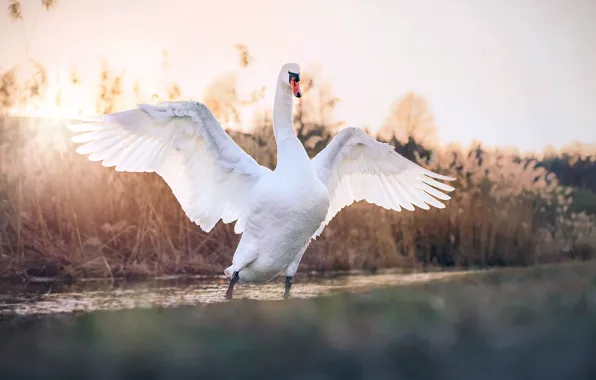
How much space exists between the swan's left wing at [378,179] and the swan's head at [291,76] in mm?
601

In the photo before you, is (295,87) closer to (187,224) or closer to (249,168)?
(249,168)

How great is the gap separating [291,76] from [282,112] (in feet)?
0.75

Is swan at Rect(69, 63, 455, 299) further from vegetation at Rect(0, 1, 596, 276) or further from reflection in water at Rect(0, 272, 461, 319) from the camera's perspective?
vegetation at Rect(0, 1, 596, 276)

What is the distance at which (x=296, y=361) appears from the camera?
115 inches

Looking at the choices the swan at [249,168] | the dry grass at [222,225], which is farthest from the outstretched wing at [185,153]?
the dry grass at [222,225]

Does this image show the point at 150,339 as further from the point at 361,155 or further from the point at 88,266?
the point at 88,266

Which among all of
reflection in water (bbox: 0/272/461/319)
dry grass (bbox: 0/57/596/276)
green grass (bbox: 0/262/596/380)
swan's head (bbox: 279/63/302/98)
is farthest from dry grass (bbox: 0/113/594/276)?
swan's head (bbox: 279/63/302/98)

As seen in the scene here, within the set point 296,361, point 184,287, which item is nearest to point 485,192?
point 184,287

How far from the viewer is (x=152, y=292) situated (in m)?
4.46

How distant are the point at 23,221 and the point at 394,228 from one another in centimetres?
304

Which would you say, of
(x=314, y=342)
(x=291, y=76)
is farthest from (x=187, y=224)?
(x=314, y=342)

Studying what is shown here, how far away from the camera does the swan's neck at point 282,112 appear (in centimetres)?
A: 390

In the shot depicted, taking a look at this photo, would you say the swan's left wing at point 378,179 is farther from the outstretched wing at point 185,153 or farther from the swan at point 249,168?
the outstretched wing at point 185,153

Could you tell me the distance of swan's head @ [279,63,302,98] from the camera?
3719mm
